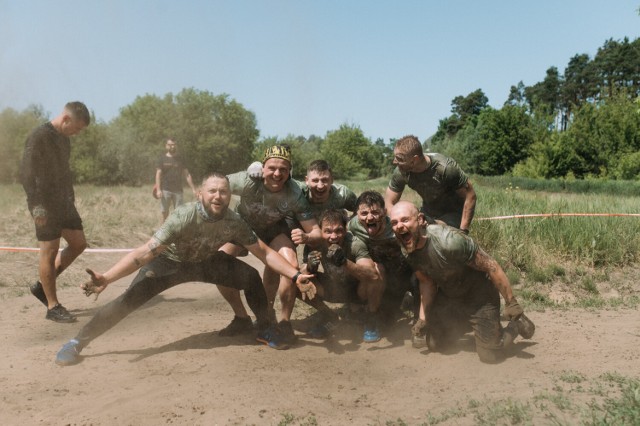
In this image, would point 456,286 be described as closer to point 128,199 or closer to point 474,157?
point 128,199

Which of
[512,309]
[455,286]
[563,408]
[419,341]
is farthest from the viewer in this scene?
[419,341]

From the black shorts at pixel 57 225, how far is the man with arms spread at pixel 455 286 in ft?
11.1

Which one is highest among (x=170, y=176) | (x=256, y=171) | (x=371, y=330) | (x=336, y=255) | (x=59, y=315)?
(x=256, y=171)

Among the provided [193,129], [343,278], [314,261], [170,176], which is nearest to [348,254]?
[343,278]

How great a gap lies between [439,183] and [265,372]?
2.69m

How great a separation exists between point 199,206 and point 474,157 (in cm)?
5053

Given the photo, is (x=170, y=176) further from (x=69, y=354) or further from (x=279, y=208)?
(x=69, y=354)

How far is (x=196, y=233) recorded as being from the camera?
4902mm

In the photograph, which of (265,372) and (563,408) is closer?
(563,408)

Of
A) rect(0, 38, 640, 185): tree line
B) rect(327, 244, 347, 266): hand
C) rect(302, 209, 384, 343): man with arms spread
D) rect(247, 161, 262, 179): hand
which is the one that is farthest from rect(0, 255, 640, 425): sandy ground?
rect(0, 38, 640, 185): tree line

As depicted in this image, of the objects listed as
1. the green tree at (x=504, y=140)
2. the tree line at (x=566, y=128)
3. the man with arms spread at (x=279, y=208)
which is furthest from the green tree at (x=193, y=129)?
the man with arms spread at (x=279, y=208)

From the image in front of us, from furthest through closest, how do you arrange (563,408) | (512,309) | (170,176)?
(170,176) → (512,309) → (563,408)

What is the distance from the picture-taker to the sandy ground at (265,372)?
385 centimetres

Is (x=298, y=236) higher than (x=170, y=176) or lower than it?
lower
